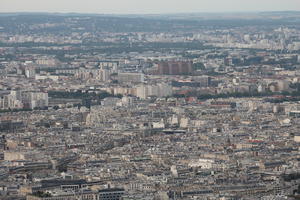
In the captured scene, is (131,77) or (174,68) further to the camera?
(174,68)

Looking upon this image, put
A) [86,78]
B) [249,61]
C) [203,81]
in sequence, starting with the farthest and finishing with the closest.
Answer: [249,61] → [86,78] → [203,81]

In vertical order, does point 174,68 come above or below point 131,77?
below

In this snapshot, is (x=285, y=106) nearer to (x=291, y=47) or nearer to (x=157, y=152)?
(x=157, y=152)

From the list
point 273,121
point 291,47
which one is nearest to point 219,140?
point 273,121

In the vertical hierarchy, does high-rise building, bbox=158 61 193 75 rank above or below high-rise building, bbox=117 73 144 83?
below

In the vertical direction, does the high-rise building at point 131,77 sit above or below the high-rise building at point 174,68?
above

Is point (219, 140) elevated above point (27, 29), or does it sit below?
above

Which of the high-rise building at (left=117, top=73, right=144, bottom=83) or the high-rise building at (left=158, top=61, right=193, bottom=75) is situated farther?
the high-rise building at (left=158, top=61, right=193, bottom=75)

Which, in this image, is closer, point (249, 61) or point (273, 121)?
point (273, 121)

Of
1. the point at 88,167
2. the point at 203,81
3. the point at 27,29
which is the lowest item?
the point at 27,29

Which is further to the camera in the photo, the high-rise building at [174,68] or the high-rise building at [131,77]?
the high-rise building at [174,68]

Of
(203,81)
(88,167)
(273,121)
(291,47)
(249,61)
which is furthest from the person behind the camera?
(291,47)
